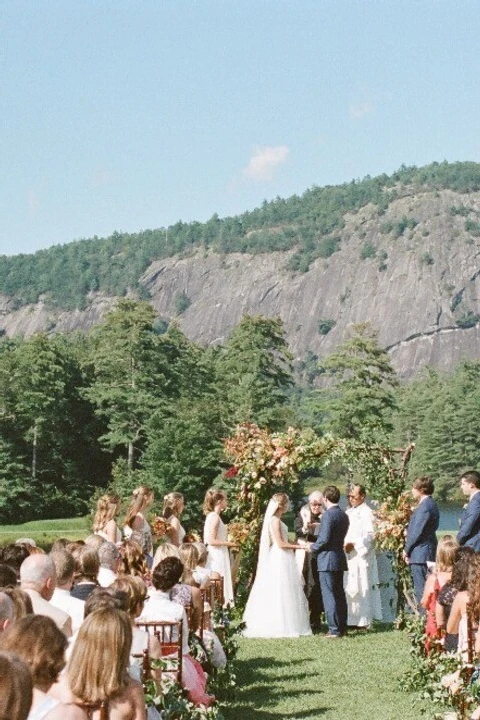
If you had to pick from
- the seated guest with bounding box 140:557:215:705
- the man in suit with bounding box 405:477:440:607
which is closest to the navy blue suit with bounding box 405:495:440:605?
the man in suit with bounding box 405:477:440:607

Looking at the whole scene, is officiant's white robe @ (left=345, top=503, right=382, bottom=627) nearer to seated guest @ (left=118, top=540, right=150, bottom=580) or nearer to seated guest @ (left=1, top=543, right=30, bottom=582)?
seated guest @ (left=118, top=540, right=150, bottom=580)

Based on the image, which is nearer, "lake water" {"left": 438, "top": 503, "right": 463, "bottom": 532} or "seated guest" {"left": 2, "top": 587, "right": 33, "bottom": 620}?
"seated guest" {"left": 2, "top": 587, "right": 33, "bottom": 620}

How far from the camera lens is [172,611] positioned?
6.96 metres

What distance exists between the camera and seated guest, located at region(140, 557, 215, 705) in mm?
6945

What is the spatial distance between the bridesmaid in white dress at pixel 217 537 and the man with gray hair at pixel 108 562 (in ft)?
14.0

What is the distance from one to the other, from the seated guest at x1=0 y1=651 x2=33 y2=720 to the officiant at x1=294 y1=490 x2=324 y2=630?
34.1ft

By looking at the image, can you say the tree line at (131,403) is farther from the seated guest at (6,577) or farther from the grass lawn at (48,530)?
the seated guest at (6,577)

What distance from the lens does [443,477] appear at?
79312 mm

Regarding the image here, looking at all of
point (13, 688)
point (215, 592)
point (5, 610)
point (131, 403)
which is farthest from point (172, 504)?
point (131, 403)

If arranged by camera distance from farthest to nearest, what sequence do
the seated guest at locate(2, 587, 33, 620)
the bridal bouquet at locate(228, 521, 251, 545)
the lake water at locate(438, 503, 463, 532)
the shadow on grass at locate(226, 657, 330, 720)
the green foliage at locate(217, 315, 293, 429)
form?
the lake water at locate(438, 503, 463, 532) → the green foliage at locate(217, 315, 293, 429) → the bridal bouquet at locate(228, 521, 251, 545) → the shadow on grass at locate(226, 657, 330, 720) → the seated guest at locate(2, 587, 33, 620)

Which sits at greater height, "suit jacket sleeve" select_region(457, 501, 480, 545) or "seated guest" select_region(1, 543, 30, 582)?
"suit jacket sleeve" select_region(457, 501, 480, 545)

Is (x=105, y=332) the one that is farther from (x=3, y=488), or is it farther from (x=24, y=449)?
(x=3, y=488)

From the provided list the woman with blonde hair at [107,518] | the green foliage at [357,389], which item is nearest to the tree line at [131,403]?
the green foliage at [357,389]

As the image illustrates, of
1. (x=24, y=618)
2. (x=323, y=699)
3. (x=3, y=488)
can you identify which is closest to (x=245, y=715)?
(x=323, y=699)
